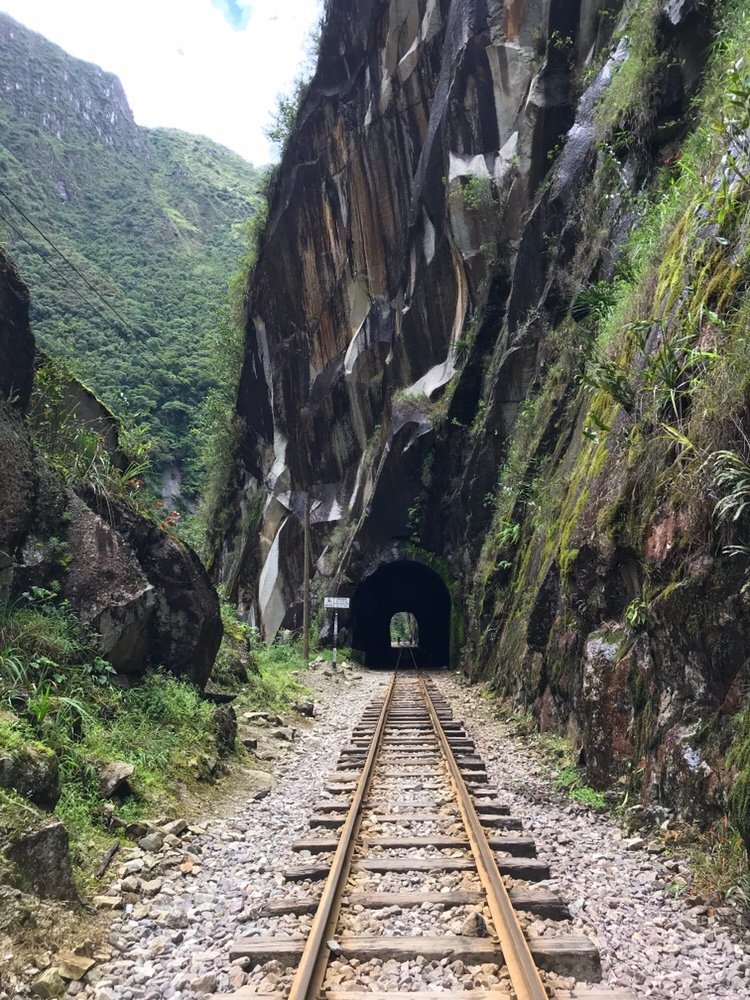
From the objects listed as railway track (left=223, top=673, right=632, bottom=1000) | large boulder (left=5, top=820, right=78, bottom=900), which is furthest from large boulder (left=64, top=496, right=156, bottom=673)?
large boulder (left=5, top=820, right=78, bottom=900)

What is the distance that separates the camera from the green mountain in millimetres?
45250

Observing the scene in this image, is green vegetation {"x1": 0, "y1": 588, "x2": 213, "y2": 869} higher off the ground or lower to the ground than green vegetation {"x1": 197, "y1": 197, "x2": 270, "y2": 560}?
lower

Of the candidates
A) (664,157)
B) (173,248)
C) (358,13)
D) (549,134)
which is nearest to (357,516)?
(549,134)

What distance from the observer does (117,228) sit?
61562mm

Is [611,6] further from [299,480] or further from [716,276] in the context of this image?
[299,480]

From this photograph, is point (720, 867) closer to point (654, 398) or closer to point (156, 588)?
point (654, 398)

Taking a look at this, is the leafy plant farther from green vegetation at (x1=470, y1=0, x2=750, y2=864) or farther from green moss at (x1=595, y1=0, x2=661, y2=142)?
green moss at (x1=595, y1=0, x2=661, y2=142)

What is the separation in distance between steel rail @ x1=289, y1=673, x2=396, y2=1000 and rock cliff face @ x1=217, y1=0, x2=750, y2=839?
2271 millimetres

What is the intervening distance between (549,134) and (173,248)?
52.3m

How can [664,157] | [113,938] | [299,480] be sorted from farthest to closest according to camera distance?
[299,480] → [664,157] → [113,938]

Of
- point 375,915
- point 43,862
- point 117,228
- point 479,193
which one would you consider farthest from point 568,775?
point 117,228

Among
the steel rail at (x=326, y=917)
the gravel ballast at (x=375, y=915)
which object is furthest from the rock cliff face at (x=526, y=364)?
the steel rail at (x=326, y=917)

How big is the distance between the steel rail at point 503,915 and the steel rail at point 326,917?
2.73 feet

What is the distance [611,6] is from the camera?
15.2 metres
